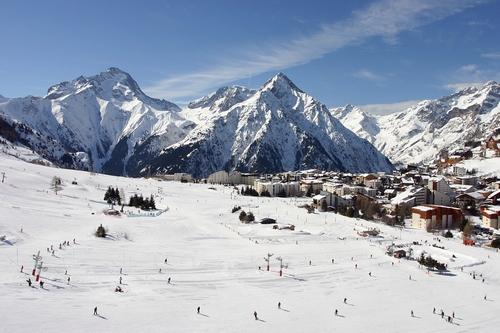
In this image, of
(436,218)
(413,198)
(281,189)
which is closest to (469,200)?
(413,198)

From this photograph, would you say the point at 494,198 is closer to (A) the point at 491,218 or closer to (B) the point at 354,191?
(A) the point at 491,218

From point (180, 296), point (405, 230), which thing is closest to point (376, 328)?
point (180, 296)

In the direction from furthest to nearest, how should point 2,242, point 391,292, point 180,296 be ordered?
point 2,242 → point 391,292 → point 180,296

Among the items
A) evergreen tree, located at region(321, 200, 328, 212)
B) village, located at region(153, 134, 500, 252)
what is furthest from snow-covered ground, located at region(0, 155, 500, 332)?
evergreen tree, located at region(321, 200, 328, 212)

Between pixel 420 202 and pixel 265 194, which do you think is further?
pixel 265 194

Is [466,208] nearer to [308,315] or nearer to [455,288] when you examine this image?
[455,288]

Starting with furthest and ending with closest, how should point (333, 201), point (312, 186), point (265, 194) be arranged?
point (312, 186) < point (265, 194) < point (333, 201)

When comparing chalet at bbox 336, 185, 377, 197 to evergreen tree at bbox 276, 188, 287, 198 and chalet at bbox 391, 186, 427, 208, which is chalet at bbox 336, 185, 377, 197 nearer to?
evergreen tree at bbox 276, 188, 287, 198

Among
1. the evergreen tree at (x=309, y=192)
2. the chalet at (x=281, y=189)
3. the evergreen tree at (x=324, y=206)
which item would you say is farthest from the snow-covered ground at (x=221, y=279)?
the chalet at (x=281, y=189)
